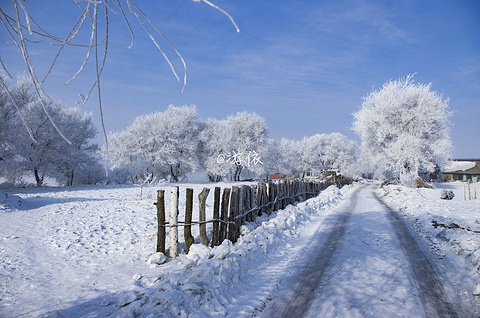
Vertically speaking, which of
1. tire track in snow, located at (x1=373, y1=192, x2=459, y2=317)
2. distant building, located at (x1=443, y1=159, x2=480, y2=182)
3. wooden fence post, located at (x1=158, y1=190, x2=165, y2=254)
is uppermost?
distant building, located at (x1=443, y1=159, x2=480, y2=182)

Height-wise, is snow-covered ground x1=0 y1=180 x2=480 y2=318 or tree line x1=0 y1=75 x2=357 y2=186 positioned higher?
tree line x1=0 y1=75 x2=357 y2=186

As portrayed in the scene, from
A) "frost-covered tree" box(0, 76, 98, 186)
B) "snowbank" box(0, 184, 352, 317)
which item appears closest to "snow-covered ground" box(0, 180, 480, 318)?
"snowbank" box(0, 184, 352, 317)

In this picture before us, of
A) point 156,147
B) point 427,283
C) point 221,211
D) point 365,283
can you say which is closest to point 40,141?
point 156,147

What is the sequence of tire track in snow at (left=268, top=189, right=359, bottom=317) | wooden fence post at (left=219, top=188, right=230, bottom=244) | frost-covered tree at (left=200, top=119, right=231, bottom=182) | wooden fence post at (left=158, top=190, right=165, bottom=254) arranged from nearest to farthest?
1. tire track in snow at (left=268, top=189, right=359, bottom=317)
2. wooden fence post at (left=158, top=190, right=165, bottom=254)
3. wooden fence post at (left=219, top=188, right=230, bottom=244)
4. frost-covered tree at (left=200, top=119, right=231, bottom=182)

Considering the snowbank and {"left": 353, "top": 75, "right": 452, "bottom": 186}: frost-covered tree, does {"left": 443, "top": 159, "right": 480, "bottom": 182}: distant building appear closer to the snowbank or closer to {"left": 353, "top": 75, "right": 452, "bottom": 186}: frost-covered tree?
{"left": 353, "top": 75, "right": 452, "bottom": 186}: frost-covered tree

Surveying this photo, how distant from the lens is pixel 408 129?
31641 millimetres

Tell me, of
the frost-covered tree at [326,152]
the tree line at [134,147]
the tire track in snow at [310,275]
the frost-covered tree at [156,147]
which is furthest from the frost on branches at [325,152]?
the tire track in snow at [310,275]

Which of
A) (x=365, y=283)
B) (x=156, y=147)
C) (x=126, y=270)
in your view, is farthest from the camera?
(x=156, y=147)

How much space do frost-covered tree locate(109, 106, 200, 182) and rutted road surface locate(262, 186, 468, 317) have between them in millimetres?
33914

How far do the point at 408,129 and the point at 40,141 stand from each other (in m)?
36.7

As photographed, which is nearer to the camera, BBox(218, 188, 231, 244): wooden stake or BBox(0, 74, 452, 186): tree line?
BBox(218, 188, 231, 244): wooden stake

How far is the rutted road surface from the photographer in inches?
165

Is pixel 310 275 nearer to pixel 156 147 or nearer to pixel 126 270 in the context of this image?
pixel 126 270

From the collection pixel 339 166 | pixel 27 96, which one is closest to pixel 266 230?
pixel 27 96
